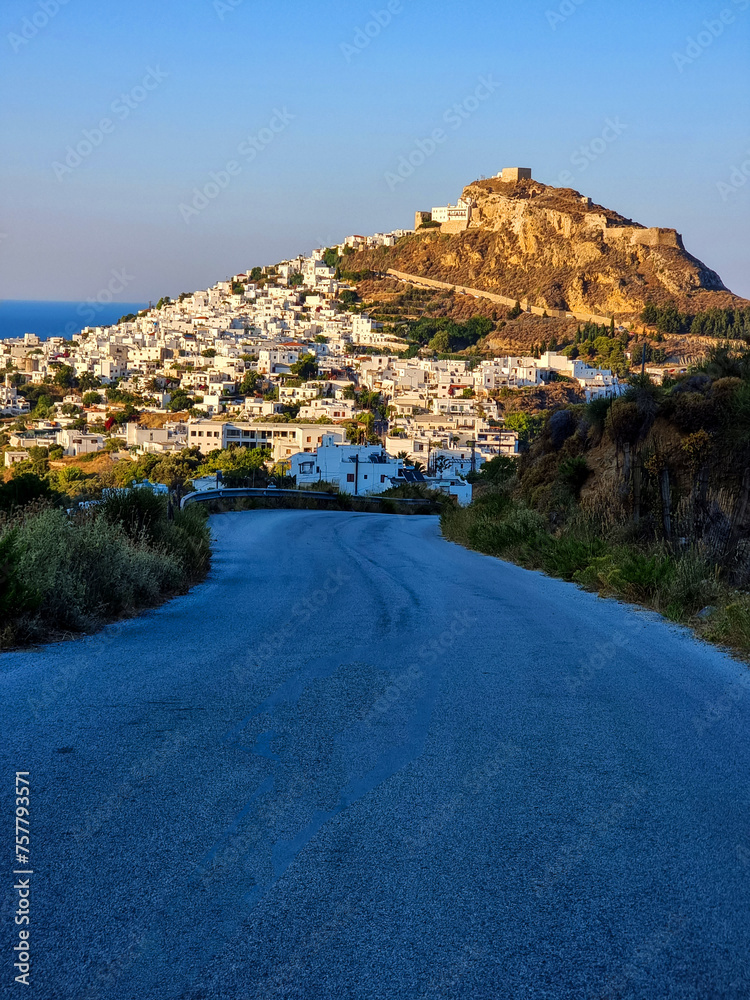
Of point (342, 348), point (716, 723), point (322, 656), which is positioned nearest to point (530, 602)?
point (322, 656)

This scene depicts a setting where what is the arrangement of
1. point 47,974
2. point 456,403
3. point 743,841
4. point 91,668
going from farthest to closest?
point 456,403 → point 91,668 → point 743,841 → point 47,974

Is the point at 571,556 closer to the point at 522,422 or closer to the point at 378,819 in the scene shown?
the point at 378,819

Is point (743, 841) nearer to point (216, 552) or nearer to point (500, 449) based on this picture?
point (216, 552)

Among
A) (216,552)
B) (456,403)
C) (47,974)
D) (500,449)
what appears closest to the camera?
(47,974)

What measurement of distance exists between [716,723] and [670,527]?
28.1 feet

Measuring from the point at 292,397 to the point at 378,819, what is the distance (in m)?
132

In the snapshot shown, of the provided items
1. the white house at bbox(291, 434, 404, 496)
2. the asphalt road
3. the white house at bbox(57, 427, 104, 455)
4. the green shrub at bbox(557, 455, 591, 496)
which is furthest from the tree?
the asphalt road

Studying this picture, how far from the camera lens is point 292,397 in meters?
135

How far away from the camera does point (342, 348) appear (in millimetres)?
177250

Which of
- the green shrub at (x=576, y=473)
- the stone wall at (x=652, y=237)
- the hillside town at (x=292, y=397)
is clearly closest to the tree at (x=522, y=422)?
the hillside town at (x=292, y=397)

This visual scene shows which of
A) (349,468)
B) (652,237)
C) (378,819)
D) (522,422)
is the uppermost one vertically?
(652,237)

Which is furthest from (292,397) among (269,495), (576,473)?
(576,473)

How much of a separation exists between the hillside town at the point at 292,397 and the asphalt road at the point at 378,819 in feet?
154

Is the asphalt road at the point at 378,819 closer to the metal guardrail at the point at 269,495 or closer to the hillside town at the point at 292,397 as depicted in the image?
the metal guardrail at the point at 269,495
